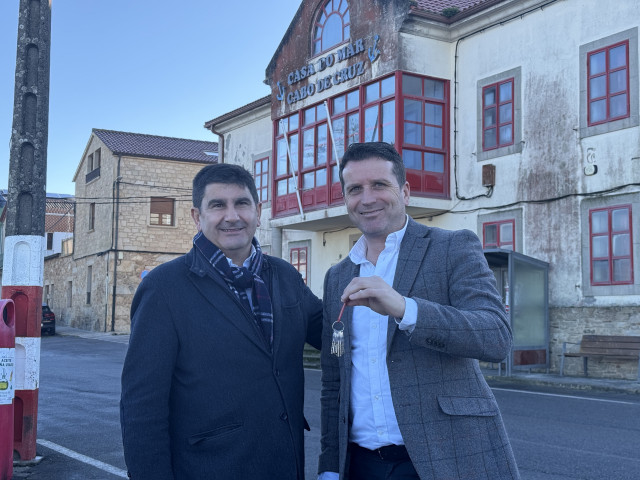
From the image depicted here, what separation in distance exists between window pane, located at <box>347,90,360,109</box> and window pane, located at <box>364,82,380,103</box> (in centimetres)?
27

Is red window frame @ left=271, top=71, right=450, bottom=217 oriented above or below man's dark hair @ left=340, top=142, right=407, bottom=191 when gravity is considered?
above

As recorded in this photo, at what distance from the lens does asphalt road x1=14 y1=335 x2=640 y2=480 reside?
22.4 ft

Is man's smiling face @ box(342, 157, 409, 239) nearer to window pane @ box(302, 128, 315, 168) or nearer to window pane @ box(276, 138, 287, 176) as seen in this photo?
window pane @ box(302, 128, 315, 168)

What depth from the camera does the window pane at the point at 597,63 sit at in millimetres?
16000

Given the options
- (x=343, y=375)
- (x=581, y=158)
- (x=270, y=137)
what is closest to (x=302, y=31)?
(x=270, y=137)

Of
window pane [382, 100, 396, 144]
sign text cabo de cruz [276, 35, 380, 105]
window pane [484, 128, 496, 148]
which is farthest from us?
sign text cabo de cruz [276, 35, 380, 105]

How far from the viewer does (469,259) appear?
110 inches

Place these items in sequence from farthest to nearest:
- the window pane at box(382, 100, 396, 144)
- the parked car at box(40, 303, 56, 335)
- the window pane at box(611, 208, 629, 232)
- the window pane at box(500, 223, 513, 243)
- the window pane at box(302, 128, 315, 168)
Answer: the parked car at box(40, 303, 56, 335)
the window pane at box(302, 128, 315, 168)
the window pane at box(382, 100, 396, 144)
the window pane at box(500, 223, 513, 243)
the window pane at box(611, 208, 629, 232)

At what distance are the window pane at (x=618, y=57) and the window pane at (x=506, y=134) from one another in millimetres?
2806

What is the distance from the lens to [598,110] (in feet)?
52.9

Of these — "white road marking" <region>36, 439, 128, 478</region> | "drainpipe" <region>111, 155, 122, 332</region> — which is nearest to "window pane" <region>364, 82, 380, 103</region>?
"white road marking" <region>36, 439, 128, 478</region>

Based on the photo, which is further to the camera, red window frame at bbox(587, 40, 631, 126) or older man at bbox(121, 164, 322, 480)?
red window frame at bbox(587, 40, 631, 126)

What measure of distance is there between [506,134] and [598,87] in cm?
255

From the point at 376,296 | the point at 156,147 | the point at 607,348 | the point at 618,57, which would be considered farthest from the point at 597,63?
the point at 156,147
